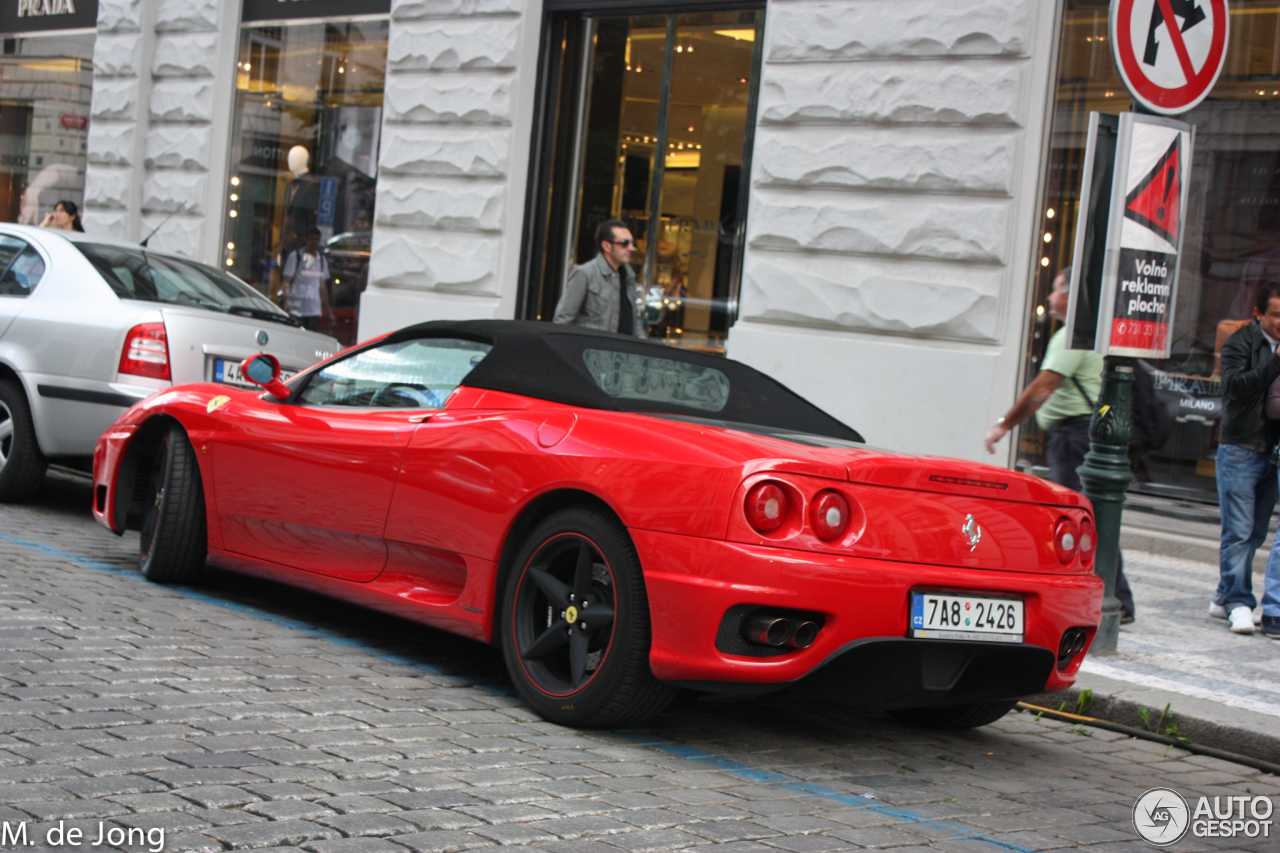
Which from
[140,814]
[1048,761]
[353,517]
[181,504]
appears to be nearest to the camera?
[140,814]

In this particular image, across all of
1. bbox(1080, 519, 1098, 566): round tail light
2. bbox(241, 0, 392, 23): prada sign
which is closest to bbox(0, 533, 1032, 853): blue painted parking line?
bbox(1080, 519, 1098, 566): round tail light

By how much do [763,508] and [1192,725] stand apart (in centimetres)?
226

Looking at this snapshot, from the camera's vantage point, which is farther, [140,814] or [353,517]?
[353,517]

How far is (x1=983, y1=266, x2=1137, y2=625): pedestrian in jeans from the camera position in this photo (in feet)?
22.3

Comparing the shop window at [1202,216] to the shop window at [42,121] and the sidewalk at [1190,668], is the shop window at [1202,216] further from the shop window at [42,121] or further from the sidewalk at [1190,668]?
the shop window at [42,121]

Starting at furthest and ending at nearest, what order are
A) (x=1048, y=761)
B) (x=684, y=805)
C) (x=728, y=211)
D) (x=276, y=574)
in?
(x=728, y=211)
(x=276, y=574)
(x=1048, y=761)
(x=684, y=805)

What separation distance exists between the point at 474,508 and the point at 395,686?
2.08 ft

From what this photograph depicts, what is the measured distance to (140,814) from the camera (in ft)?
10.0

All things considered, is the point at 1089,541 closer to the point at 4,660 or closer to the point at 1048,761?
the point at 1048,761

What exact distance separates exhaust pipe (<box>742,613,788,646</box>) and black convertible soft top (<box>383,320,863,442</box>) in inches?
37.1

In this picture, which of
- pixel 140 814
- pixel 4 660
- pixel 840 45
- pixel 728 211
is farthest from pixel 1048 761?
pixel 728 211

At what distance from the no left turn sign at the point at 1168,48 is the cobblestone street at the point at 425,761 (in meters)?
2.71

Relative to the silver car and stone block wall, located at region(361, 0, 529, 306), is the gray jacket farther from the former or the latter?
stone block wall, located at region(361, 0, 529, 306)

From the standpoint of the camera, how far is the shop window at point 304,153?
14070mm
